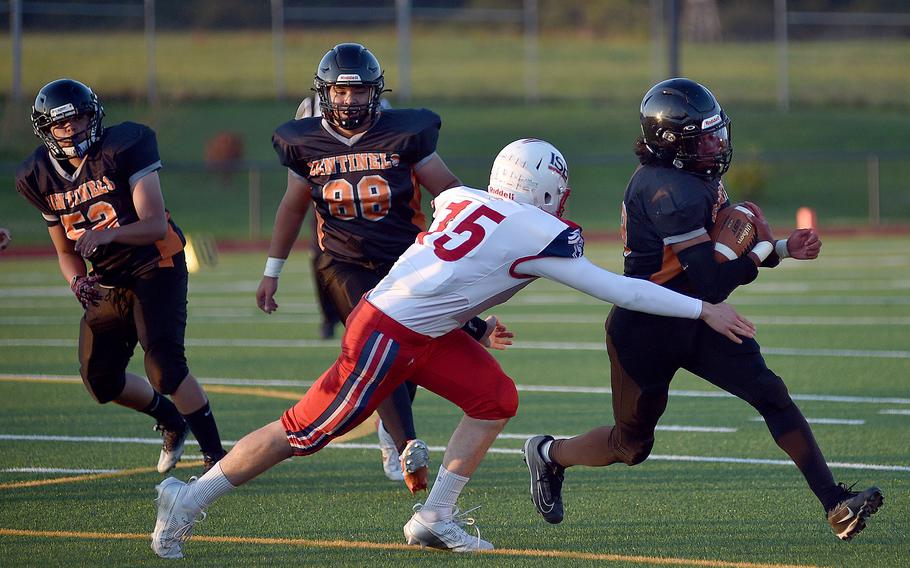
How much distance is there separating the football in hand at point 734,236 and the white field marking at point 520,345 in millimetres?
5044

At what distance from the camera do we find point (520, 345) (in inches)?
407

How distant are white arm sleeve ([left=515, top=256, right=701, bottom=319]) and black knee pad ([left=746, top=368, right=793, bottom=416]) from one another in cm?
52

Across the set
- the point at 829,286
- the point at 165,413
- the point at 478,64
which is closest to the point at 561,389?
the point at 165,413

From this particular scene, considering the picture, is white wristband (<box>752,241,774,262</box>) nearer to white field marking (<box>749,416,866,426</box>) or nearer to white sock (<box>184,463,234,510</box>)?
white sock (<box>184,463,234,510</box>)

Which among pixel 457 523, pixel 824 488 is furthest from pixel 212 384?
pixel 824 488

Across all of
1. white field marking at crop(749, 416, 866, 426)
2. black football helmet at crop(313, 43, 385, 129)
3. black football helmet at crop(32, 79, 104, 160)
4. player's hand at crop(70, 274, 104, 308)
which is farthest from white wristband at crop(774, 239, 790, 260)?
black football helmet at crop(32, 79, 104, 160)

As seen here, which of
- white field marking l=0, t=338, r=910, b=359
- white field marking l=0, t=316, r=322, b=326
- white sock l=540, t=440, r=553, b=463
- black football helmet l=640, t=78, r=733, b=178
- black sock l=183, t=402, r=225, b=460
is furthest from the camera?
white field marking l=0, t=316, r=322, b=326

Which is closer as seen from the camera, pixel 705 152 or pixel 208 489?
pixel 208 489

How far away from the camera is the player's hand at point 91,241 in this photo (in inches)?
215

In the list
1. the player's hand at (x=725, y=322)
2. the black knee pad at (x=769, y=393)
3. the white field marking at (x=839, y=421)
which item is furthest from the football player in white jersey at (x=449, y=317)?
the white field marking at (x=839, y=421)

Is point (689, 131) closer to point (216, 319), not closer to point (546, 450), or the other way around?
point (546, 450)

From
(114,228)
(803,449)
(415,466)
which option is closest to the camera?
(803,449)

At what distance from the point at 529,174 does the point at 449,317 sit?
61 centimetres

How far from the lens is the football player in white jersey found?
4.34 meters
